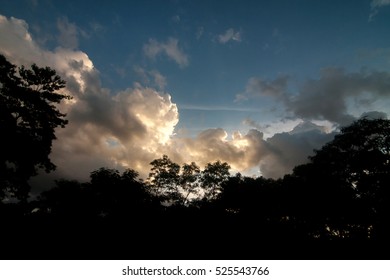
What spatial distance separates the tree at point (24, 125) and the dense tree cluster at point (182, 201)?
0.08 metres

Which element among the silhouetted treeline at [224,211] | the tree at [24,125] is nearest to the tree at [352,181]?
the silhouetted treeline at [224,211]

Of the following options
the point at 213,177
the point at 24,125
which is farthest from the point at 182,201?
the point at 24,125

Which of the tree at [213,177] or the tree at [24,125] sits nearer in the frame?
the tree at [24,125]

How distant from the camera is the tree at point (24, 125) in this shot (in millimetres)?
19219

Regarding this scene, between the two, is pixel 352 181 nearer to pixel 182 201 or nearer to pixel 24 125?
pixel 182 201

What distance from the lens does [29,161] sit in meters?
20.2

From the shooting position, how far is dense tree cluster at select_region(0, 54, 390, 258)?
17500 millimetres

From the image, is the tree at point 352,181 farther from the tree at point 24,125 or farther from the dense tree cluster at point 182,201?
the tree at point 24,125

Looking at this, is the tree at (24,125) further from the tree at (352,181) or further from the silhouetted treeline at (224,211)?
the tree at (352,181)

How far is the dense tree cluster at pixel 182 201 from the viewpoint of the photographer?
57.4 ft

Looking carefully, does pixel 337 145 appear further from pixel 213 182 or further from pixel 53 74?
pixel 53 74

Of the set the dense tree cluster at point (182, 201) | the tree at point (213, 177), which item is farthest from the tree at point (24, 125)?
the tree at point (213, 177)
